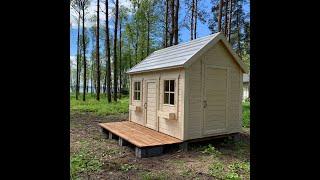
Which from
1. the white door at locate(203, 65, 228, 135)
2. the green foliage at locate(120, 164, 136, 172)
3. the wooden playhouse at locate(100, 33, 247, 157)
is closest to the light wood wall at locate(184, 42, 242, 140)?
the wooden playhouse at locate(100, 33, 247, 157)

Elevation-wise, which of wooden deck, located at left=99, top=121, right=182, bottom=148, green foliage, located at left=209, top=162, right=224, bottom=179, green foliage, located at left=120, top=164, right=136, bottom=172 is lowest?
green foliage, located at left=120, top=164, right=136, bottom=172

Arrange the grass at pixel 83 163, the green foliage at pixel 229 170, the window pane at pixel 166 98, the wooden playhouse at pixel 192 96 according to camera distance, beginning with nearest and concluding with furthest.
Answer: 1. the green foliage at pixel 229 170
2. the grass at pixel 83 163
3. the wooden playhouse at pixel 192 96
4. the window pane at pixel 166 98

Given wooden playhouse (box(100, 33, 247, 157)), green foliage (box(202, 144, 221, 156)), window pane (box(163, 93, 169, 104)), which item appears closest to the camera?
green foliage (box(202, 144, 221, 156))

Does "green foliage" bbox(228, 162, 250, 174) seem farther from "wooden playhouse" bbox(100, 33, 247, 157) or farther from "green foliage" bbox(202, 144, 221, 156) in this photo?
"wooden playhouse" bbox(100, 33, 247, 157)

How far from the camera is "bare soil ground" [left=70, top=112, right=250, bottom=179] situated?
5057 mm

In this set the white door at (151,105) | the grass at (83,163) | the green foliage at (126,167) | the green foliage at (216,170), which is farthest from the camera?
the white door at (151,105)

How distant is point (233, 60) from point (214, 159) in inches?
135

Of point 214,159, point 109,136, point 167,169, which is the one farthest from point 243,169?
point 109,136

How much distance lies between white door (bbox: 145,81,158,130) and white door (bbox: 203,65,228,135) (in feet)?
5.69

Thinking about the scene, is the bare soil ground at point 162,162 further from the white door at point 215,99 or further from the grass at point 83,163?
the white door at point 215,99

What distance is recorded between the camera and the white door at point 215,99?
7.45 meters

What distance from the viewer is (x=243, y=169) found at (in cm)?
541

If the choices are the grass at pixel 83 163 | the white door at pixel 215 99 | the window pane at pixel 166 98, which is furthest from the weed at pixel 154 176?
the window pane at pixel 166 98
